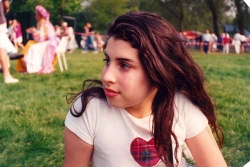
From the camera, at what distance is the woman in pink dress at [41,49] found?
6.55 m

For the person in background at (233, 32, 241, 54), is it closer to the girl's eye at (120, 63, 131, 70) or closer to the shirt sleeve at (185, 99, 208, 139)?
the shirt sleeve at (185, 99, 208, 139)

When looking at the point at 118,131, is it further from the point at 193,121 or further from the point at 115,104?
the point at 193,121

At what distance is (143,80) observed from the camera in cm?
127

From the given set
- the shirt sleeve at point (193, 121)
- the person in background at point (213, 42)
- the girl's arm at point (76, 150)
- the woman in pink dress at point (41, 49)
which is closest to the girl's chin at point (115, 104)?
the girl's arm at point (76, 150)

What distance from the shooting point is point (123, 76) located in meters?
1.23

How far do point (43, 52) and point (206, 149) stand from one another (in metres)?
5.96

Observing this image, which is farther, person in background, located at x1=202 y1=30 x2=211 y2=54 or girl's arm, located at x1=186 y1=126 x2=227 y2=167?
person in background, located at x1=202 y1=30 x2=211 y2=54

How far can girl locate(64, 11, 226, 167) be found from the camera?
1.24 metres

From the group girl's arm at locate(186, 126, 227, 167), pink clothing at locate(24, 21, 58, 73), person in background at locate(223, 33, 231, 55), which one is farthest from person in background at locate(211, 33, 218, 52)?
girl's arm at locate(186, 126, 227, 167)

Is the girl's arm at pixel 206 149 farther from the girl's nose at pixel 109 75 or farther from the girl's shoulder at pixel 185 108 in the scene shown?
the girl's nose at pixel 109 75

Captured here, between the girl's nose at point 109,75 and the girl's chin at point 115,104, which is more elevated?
the girl's nose at point 109,75

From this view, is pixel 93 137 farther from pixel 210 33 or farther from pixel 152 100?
pixel 210 33

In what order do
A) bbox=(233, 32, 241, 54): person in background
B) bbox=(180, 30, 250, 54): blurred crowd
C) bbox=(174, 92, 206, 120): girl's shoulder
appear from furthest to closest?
bbox=(180, 30, 250, 54): blurred crowd
bbox=(233, 32, 241, 54): person in background
bbox=(174, 92, 206, 120): girl's shoulder

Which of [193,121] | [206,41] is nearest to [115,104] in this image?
[193,121]
